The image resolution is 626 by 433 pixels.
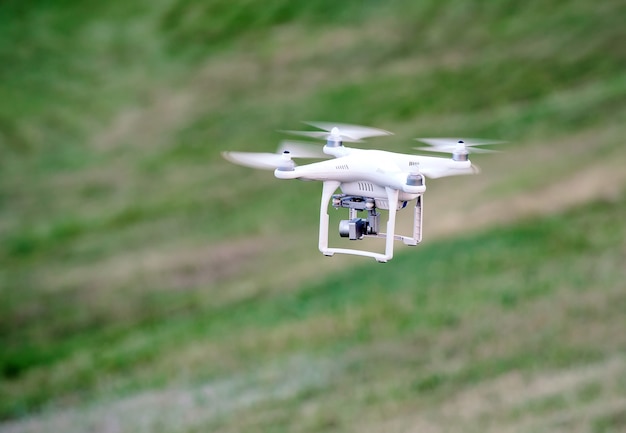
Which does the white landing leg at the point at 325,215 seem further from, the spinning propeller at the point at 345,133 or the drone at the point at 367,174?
the spinning propeller at the point at 345,133

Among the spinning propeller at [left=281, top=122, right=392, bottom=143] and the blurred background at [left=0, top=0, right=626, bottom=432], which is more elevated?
the blurred background at [left=0, top=0, right=626, bottom=432]

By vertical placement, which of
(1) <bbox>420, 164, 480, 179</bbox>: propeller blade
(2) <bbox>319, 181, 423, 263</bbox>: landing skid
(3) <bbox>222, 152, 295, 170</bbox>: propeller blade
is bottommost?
(2) <bbox>319, 181, 423, 263</bbox>: landing skid

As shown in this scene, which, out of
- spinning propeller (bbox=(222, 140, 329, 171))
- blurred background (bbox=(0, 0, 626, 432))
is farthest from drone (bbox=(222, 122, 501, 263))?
blurred background (bbox=(0, 0, 626, 432))

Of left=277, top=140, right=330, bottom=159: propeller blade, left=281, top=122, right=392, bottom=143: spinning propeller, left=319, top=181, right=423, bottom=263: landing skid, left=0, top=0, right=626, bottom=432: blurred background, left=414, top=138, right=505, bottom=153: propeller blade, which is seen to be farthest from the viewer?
left=0, top=0, right=626, bottom=432: blurred background

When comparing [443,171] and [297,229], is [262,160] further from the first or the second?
[297,229]

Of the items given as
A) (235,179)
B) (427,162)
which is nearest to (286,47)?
(235,179)

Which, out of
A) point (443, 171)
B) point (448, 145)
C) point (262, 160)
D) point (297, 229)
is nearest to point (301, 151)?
point (262, 160)

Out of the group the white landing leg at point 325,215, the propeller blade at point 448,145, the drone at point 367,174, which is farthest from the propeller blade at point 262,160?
the propeller blade at point 448,145

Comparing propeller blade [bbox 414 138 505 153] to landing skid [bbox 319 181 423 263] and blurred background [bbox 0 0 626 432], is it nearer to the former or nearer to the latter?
landing skid [bbox 319 181 423 263]
